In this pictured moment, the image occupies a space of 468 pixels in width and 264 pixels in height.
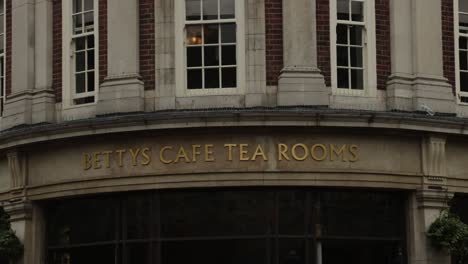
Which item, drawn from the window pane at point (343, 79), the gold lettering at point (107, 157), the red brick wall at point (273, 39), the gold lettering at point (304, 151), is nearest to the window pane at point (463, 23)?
the window pane at point (343, 79)

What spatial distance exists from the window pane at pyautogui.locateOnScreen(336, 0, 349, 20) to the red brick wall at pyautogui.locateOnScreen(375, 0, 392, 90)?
619 millimetres

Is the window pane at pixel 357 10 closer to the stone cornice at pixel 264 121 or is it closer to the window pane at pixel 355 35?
the window pane at pixel 355 35

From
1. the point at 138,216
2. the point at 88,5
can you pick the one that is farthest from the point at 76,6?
the point at 138,216

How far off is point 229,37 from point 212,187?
10.3ft

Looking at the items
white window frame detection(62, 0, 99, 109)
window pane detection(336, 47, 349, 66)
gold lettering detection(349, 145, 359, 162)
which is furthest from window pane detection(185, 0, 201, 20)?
gold lettering detection(349, 145, 359, 162)

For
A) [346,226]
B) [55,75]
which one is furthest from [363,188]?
[55,75]

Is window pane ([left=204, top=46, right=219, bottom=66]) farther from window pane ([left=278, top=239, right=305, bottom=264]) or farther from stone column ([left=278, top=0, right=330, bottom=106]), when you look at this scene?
window pane ([left=278, top=239, right=305, bottom=264])

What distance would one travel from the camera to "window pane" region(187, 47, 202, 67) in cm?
2617

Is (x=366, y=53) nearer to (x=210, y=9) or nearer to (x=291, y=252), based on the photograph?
(x=210, y=9)

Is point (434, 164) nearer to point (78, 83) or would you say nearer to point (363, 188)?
point (363, 188)

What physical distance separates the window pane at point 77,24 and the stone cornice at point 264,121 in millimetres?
2375

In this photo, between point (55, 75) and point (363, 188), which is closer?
point (363, 188)

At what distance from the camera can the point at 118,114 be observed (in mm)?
25828

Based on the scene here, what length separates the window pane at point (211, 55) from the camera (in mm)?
26094
